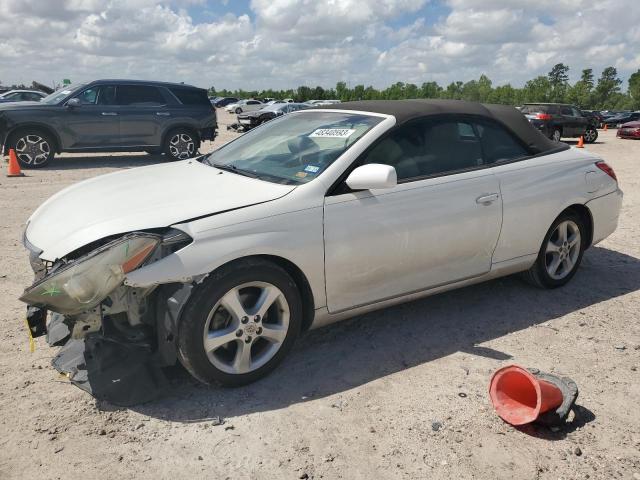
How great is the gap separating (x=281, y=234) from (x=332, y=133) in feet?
3.42

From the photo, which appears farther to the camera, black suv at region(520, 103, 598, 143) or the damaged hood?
black suv at region(520, 103, 598, 143)

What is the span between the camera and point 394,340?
13.1 feet

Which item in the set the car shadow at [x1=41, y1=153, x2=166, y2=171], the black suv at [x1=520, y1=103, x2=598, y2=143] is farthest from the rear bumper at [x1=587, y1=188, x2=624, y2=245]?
the black suv at [x1=520, y1=103, x2=598, y2=143]

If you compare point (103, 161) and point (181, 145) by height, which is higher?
point (181, 145)

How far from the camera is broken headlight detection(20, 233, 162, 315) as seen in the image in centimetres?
281

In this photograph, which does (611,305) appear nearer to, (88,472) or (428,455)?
(428,455)

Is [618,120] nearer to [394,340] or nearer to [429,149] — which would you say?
[429,149]

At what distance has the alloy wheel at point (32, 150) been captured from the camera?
1177 centimetres

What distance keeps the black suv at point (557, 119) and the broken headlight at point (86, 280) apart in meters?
20.5

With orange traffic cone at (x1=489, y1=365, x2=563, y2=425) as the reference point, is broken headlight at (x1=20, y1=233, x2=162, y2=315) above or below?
above

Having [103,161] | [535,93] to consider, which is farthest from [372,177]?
[535,93]

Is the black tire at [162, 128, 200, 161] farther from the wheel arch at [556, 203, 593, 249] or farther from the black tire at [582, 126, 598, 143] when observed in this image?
the black tire at [582, 126, 598, 143]

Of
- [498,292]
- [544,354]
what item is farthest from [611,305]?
[544,354]

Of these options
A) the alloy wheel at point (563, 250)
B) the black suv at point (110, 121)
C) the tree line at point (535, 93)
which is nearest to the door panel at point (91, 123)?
the black suv at point (110, 121)
